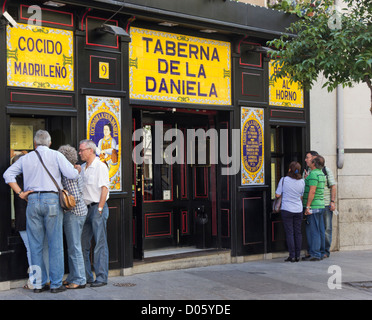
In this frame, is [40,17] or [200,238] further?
[200,238]

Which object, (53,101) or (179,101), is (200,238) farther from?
(53,101)

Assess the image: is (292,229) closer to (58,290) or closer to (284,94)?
(284,94)

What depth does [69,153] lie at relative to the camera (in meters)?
7.70

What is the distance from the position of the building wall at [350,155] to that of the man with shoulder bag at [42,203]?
6123 mm

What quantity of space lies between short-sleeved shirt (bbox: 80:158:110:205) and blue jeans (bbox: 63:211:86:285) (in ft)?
1.24

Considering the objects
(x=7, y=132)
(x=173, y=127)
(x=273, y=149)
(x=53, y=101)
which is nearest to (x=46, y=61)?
(x=53, y=101)

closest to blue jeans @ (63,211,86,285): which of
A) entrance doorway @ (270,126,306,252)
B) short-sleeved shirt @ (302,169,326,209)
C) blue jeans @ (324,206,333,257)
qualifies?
short-sleeved shirt @ (302,169,326,209)

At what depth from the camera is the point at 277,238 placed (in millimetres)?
10828

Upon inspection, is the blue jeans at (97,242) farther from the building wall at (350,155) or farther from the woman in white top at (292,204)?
the building wall at (350,155)

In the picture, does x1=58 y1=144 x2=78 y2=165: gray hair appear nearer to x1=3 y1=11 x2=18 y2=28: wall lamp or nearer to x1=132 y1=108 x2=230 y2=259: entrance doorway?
x1=3 y1=11 x2=18 y2=28: wall lamp

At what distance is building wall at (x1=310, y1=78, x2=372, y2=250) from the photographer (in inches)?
465

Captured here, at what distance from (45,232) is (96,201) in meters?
0.88

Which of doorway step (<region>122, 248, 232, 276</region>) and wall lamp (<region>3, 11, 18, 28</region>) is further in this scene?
doorway step (<region>122, 248, 232, 276</region>)
